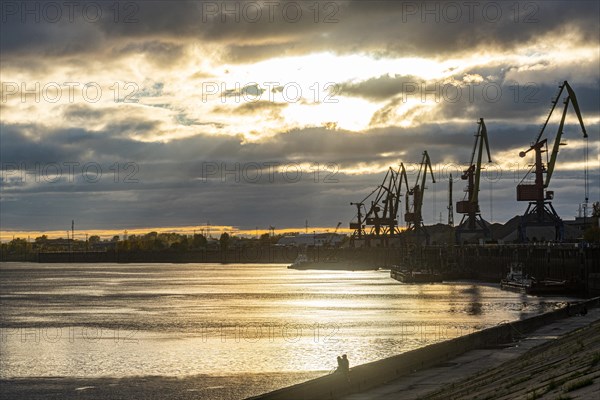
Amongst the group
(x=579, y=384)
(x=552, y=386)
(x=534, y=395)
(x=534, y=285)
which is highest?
(x=579, y=384)

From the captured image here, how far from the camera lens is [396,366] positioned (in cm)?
3897

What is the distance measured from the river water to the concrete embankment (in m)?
7.70

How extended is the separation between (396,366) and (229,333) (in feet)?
120

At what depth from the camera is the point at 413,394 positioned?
3412cm

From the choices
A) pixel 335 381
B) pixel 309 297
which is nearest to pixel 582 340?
pixel 335 381

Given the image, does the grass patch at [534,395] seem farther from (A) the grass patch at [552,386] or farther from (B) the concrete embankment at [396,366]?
(B) the concrete embankment at [396,366]

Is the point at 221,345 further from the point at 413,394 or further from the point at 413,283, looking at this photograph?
the point at 413,283

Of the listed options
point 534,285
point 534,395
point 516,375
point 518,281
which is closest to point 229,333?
point 516,375

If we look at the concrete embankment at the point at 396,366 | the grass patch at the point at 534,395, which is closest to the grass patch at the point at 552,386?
the grass patch at the point at 534,395

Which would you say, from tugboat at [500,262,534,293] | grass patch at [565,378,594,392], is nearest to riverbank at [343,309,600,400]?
grass patch at [565,378,594,392]

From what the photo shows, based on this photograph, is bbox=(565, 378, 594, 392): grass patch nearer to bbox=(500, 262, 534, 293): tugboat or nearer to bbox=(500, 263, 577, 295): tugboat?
bbox=(500, 263, 577, 295): tugboat

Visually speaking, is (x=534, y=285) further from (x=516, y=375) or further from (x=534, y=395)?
(x=534, y=395)

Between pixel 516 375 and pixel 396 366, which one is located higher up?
pixel 516 375

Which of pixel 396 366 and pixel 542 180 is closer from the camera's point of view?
pixel 396 366
